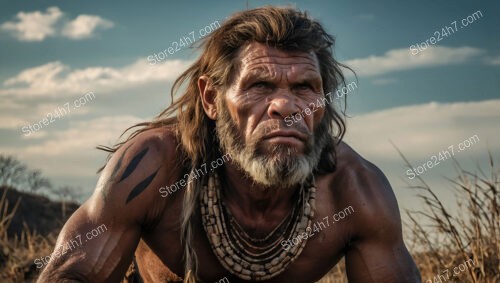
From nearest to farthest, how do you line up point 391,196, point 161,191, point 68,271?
point 68,271, point 161,191, point 391,196

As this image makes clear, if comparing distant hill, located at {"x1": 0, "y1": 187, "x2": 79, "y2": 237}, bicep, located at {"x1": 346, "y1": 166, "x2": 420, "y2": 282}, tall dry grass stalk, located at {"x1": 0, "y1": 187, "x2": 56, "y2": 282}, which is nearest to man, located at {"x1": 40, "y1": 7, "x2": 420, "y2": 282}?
bicep, located at {"x1": 346, "y1": 166, "x2": 420, "y2": 282}

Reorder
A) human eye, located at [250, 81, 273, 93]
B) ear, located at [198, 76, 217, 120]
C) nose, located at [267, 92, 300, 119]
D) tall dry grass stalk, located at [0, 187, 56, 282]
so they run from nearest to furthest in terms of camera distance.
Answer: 1. nose, located at [267, 92, 300, 119]
2. human eye, located at [250, 81, 273, 93]
3. ear, located at [198, 76, 217, 120]
4. tall dry grass stalk, located at [0, 187, 56, 282]

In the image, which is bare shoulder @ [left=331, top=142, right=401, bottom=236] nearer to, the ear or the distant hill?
the ear

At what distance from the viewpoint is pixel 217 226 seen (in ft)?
12.6

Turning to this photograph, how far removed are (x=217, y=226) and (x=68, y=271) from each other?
31.9 inches

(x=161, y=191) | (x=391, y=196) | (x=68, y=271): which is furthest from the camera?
(x=391, y=196)

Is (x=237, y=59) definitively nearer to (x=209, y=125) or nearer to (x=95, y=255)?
(x=209, y=125)

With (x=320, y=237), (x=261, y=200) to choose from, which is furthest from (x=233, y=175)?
(x=320, y=237)

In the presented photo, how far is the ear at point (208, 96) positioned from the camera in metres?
4.09

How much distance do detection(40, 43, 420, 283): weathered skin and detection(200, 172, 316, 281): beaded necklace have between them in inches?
2.7

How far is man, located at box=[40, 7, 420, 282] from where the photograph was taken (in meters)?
3.59

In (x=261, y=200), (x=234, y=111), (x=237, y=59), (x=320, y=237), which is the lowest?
(x=320, y=237)

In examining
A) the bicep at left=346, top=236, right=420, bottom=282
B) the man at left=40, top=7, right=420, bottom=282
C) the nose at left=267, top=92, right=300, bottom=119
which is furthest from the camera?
the bicep at left=346, top=236, right=420, bottom=282

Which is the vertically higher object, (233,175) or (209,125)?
(209,125)
